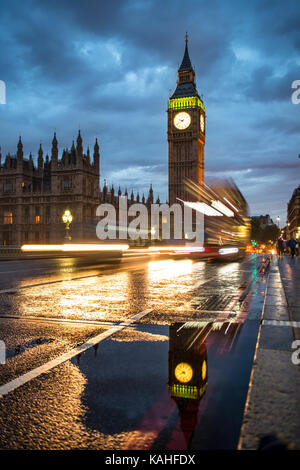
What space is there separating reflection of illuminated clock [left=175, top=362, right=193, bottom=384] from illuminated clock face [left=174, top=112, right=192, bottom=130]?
102 metres

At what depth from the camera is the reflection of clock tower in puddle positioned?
259 cm

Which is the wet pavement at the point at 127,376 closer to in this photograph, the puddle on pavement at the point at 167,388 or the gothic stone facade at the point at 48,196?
the puddle on pavement at the point at 167,388

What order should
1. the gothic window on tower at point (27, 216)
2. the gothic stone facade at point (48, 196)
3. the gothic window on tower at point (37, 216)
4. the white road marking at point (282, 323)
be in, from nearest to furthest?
the white road marking at point (282, 323) < the gothic stone facade at point (48, 196) < the gothic window on tower at point (37, 216) < the gothic window on tower at point (27, 216)

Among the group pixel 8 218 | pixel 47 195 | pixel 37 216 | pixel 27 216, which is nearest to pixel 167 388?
pixel 47 195

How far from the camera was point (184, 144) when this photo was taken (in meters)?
100

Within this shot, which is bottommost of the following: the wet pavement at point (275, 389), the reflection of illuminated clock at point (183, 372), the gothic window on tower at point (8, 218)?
the reflection of illuminated clock at point (183, 372)

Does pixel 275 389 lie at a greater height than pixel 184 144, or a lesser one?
lesser

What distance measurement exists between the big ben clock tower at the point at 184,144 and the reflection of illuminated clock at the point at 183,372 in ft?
311

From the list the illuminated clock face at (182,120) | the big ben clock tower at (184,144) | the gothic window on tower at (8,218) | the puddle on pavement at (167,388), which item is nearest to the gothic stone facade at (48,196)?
the gothic window on tower at (8,218)

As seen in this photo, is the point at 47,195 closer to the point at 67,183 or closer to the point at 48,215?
the point at 48,215

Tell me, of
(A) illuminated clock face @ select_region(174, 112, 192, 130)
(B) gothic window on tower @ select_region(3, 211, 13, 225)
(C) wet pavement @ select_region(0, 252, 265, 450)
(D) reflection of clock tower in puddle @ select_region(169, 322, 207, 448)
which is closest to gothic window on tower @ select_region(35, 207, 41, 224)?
(B) gothic window on tower @ select_region(3, 211, 13, 225)

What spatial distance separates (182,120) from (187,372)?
10313 cm

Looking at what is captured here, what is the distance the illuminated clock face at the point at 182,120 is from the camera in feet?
329

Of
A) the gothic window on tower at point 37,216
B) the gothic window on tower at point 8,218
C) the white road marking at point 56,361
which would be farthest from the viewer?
the gothic window on tower at point 8,218
